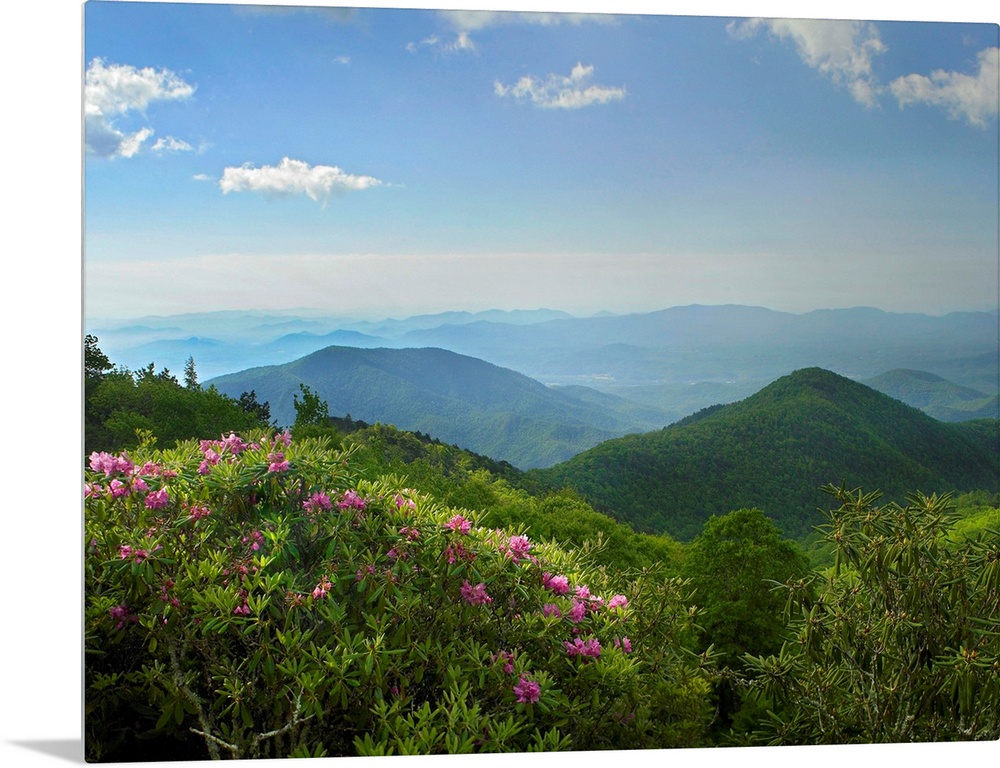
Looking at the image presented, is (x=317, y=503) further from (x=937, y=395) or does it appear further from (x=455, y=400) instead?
(x=937, y=395)

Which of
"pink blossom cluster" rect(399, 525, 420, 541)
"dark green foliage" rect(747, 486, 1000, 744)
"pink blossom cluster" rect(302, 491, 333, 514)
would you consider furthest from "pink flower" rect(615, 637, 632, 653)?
"pink blossom cluster" rect(302, 491, 333, 514)

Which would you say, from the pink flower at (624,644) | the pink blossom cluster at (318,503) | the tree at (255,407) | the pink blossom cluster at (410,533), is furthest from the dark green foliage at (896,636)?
the tree at (255,407)

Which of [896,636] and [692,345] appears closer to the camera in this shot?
[896,636]

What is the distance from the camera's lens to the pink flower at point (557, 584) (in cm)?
351

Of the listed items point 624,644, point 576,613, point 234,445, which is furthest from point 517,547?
point 234,445

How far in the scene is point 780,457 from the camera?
4.76 m

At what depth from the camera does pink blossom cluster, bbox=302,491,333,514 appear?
11.2 ft

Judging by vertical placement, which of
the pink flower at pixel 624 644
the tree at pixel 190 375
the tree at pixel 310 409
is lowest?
the pink flower at pixel 624 644

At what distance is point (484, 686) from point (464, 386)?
1.78m

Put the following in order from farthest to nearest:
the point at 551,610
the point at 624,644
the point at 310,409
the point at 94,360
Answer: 1. the point at 310,409
2. the point at 94,360
3. the point at 624,644
4. the point at 551,610

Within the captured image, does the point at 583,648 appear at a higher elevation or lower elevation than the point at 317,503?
lower

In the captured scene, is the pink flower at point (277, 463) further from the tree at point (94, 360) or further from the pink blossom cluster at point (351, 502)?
the tree at point (94, 360)

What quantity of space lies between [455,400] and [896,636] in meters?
2.38

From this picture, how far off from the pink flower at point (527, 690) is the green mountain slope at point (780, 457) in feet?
5.11
